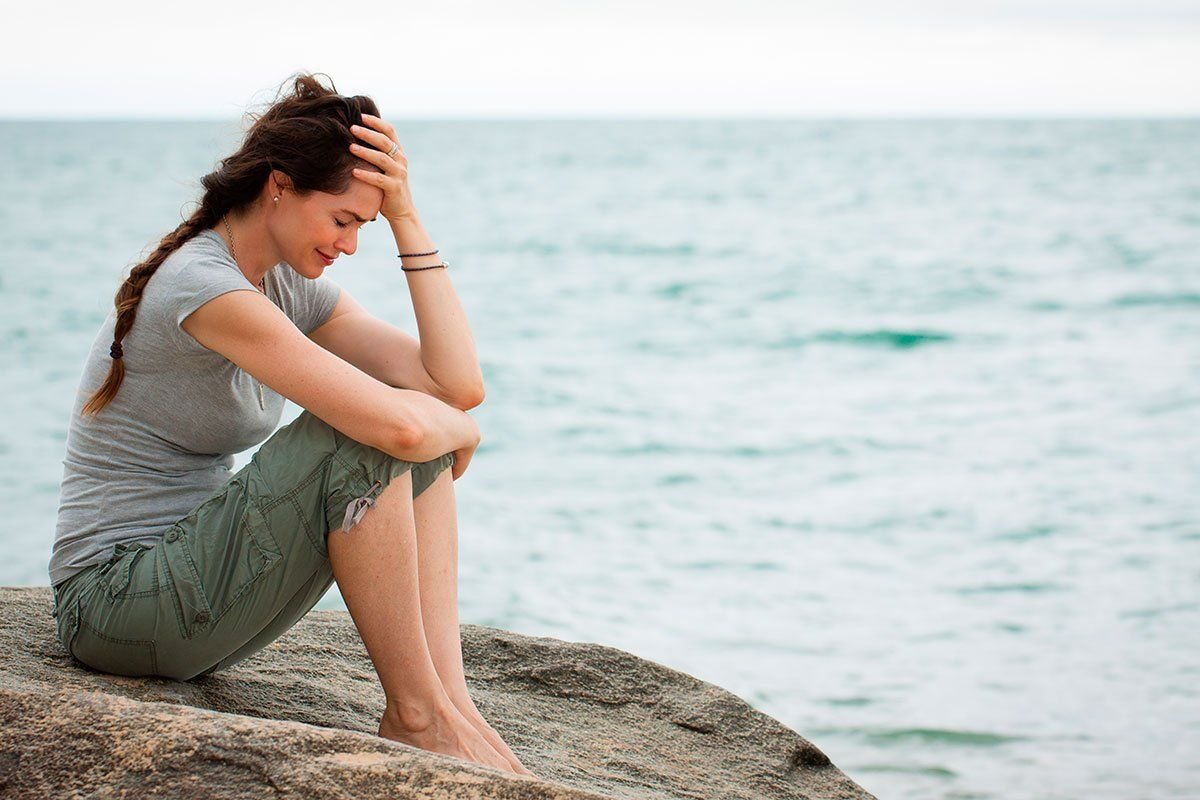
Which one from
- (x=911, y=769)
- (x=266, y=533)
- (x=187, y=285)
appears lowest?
(x=911, y=769)

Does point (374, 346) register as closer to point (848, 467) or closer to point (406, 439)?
point (406, 439)

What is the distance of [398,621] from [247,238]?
837 mm

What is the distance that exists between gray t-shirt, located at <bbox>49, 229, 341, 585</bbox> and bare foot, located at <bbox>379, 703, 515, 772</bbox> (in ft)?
1.88

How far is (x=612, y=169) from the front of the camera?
142 feet

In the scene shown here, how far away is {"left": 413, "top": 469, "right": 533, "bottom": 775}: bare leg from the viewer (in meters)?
2.38

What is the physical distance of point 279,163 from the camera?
239 centimetres

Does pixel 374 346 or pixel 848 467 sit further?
pixel 848 467

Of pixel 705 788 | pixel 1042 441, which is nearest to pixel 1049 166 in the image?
pixel 1042 441

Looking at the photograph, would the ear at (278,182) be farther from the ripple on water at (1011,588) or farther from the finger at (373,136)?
the ripple on water at (1011,588)

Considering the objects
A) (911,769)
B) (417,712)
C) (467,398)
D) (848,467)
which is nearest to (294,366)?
(467,398)

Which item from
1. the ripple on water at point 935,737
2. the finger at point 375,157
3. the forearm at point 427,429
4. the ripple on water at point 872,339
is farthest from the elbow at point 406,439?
the ripple on water at point 872,339

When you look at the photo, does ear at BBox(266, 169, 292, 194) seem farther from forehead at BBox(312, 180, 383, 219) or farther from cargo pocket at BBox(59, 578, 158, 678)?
cargo pocket at BBox(59, 578, 158, 678)

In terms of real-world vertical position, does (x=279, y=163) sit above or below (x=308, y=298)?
above

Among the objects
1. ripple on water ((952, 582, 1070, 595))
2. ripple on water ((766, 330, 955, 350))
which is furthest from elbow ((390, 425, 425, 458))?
ripple on water ((766, 330, 955, 350))
